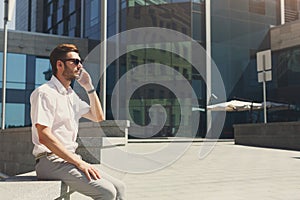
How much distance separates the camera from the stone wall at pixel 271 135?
14.0m

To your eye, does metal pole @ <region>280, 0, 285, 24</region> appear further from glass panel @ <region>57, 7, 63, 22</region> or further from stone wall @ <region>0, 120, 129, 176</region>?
stone wall @ <region>0, 120, 129, 176</region>

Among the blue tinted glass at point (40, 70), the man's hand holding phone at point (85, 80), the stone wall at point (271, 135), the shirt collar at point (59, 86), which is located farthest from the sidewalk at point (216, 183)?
the blue tinted glass at point (40, 70)

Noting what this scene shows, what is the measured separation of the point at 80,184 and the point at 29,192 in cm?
39

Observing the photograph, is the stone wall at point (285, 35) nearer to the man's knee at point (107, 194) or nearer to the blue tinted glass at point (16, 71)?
the blue tinted glass at point (16, 71)

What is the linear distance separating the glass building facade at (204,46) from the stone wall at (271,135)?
8.29 metres

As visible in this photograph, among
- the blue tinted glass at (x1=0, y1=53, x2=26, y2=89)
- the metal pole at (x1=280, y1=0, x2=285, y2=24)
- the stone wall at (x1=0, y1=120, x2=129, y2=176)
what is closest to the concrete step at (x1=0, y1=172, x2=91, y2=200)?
the stone wall at (x1=0, y1=120, x2=129, y2=176)

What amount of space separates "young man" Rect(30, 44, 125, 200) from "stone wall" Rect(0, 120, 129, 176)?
3815 millimetres

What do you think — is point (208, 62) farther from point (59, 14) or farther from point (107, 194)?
point (107, 194)

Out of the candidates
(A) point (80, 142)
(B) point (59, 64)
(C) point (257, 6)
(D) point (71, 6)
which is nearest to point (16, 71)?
(D) point (71, 6)

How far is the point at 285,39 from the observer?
26.7 m

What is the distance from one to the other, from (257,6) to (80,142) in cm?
2476

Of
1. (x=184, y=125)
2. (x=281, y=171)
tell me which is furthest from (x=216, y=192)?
(x=184, y=125)

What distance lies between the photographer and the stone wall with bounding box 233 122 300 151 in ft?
45.8

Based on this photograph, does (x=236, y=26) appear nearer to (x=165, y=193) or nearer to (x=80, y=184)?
(x=165, y=193)
